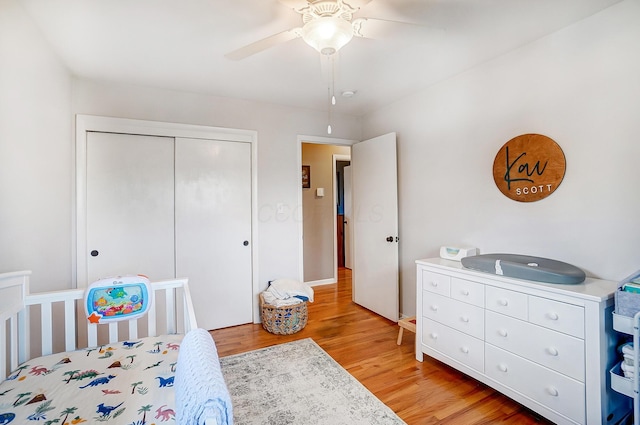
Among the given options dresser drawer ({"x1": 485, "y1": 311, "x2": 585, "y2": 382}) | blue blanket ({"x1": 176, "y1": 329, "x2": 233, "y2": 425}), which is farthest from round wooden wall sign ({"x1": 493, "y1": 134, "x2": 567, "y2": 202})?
blue blanket ({"x1": 176, "y1": 329, "x2": 233, "y2": 425})

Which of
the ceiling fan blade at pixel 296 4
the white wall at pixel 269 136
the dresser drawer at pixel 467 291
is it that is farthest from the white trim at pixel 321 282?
the ceiling fan blade at pixel 296 4

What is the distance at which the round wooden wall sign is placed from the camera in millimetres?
1898

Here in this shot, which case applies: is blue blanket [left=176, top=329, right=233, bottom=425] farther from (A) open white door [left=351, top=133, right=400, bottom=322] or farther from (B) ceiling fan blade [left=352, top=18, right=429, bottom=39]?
Answer: (A) open white door [left=351, top=133, right=400, bottom=322]

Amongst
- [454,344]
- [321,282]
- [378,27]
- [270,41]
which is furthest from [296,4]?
[321,282]

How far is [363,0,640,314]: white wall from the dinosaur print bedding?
7.44 ft

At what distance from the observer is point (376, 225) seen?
3.30 meters

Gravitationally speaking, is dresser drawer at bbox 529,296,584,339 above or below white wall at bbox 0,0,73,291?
below

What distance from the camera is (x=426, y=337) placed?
2316 mm

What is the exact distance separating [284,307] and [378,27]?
2356mm

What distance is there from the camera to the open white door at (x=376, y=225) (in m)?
3.07

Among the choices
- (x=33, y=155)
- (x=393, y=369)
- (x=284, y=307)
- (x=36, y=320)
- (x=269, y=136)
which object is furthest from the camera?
(x=269, y=136)

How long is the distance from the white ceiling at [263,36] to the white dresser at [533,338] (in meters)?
1.53

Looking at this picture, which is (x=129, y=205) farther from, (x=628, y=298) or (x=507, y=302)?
(x=628, y=298)

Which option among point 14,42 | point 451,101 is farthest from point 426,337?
point 14,42
